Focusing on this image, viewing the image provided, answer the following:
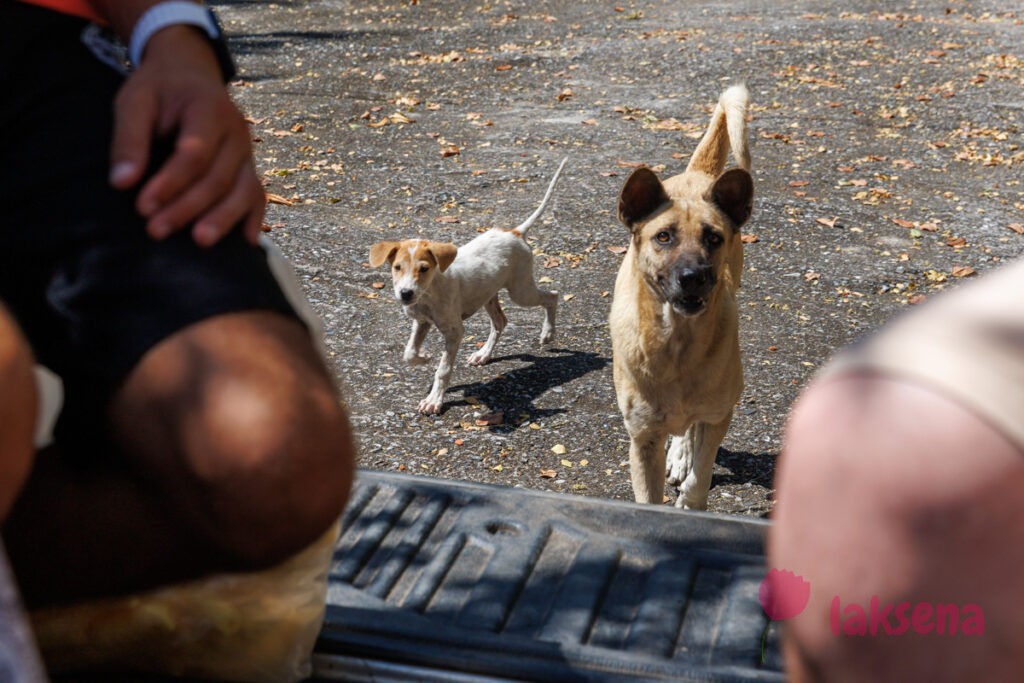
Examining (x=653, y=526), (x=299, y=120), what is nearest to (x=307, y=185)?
(x=299, y=120)

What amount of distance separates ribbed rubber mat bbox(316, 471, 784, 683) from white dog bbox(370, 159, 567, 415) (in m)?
2.48

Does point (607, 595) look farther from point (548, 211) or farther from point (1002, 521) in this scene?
point (548, 211)

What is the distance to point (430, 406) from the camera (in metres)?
5.11

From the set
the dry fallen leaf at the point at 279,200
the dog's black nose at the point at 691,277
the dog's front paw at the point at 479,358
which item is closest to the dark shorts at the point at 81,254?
the dog's black nose at the point at 691,277

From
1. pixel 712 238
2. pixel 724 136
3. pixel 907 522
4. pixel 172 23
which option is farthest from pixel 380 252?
pixel 907 522

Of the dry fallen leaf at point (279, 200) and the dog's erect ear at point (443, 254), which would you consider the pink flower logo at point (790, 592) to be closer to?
the dog's erect ear at point (443, 254)

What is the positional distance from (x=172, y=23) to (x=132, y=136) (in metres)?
0.27

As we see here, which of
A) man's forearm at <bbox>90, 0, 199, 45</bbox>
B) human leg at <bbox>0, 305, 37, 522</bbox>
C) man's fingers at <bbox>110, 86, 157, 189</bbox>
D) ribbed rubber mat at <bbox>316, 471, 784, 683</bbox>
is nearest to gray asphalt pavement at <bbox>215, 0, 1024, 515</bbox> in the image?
human leg at <bbox>0, 305, 37, 522</bbox>

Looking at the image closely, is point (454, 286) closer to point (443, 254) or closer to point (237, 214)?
point (443, 254)

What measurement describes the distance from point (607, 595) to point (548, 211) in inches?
211

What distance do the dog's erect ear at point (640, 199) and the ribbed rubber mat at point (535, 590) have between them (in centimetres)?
174

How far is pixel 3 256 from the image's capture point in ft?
5.12

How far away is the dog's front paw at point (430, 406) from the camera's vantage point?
510 centimetres

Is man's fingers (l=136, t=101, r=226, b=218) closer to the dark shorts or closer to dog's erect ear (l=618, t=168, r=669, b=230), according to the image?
the dark shorts
